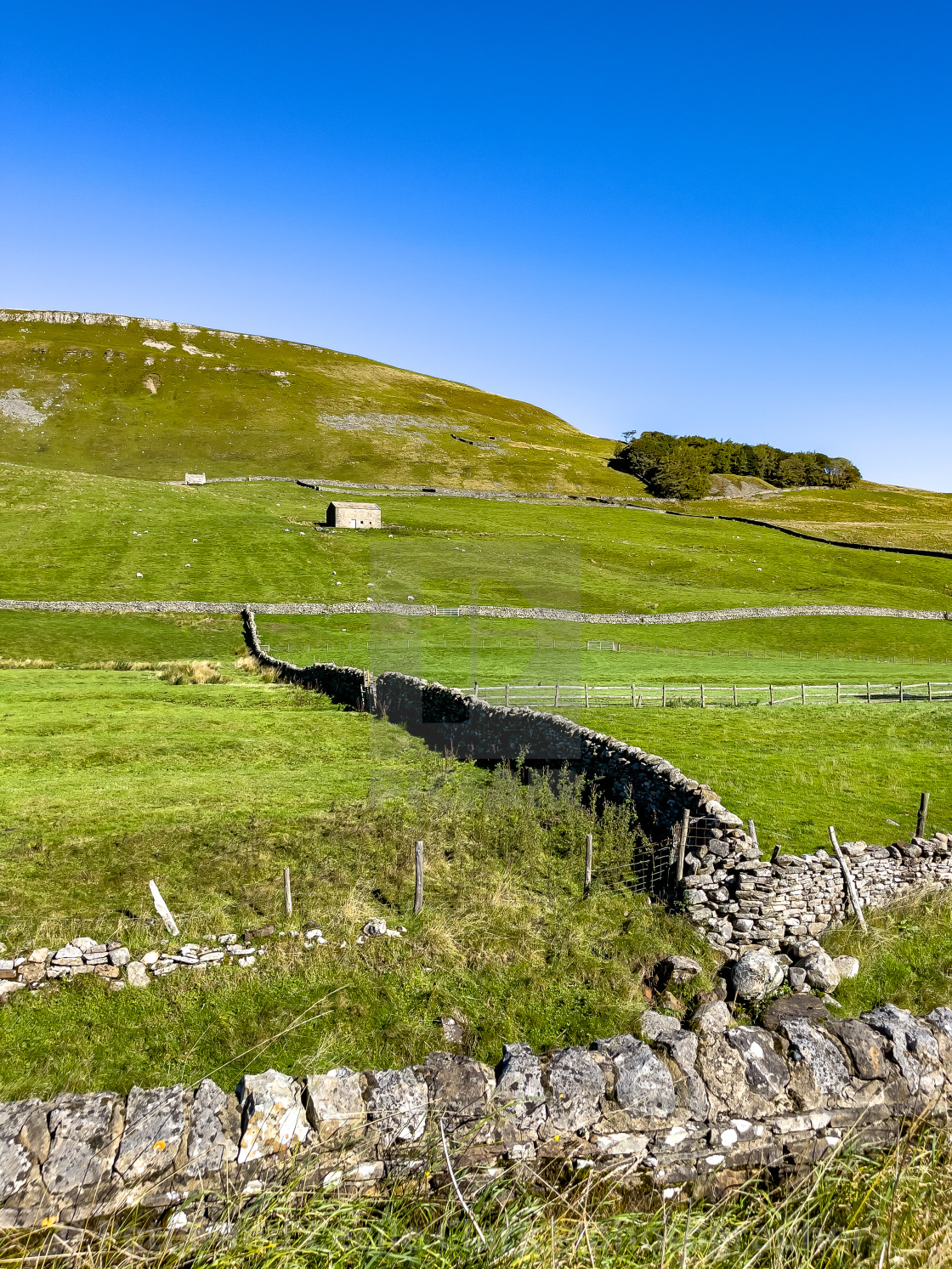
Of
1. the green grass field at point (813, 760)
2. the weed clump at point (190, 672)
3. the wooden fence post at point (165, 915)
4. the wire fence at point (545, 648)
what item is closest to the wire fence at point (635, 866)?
the green grass field at point (813, 760)

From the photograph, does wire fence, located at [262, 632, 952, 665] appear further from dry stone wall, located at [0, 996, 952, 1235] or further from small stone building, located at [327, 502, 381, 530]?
dry stone wall, located at [0, 996, 952, 1235]

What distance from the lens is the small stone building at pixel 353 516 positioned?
7794cm

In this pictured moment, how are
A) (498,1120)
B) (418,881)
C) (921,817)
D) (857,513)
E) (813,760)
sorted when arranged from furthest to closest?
(857,513)
(813,760)
(921,817)
(418,881)
(498,1120)

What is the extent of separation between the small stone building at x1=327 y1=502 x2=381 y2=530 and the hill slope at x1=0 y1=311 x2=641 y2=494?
1298 inches

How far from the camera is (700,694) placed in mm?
32656

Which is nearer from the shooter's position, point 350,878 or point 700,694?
point 350,878

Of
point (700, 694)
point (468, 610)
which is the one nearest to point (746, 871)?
point (700, 694)

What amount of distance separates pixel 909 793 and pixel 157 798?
59.6 feet

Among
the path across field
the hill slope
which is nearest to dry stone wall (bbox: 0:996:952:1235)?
the path across field

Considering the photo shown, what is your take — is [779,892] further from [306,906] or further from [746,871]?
[306,906]

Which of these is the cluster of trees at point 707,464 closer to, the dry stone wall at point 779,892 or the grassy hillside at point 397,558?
the grassy hillside at point 397,558

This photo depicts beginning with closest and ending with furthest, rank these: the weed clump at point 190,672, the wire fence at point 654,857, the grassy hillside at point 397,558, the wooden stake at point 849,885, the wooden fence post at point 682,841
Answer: the wooden stake at point 849,885, the wooden fence post at point 682,841, the wire fence at point 654,857, the weed clump at point 190,672, the grassy hillside at point 397,558

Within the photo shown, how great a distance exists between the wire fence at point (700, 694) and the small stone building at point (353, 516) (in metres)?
48.1

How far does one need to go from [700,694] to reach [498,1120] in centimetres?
2876
